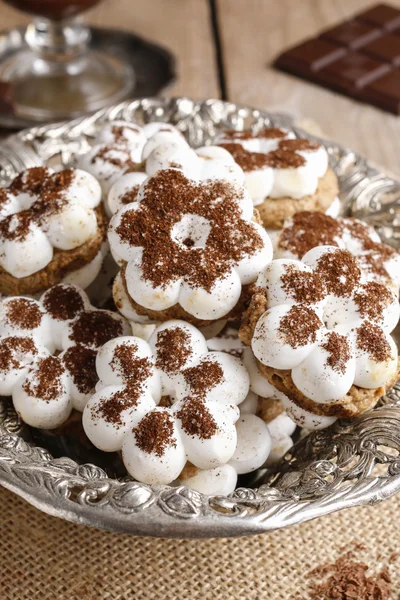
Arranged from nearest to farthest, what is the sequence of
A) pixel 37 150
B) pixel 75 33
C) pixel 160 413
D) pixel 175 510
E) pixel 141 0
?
1. pixel 175 510
2. pixel 160 413
3. pixel 37 150
4. pixel 75 33
5. pixel 141 0

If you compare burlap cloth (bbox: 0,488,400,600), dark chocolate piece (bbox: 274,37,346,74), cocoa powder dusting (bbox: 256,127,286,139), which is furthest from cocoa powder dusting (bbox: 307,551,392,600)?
dark chocolate piece (bbox: 274,37,346,74)

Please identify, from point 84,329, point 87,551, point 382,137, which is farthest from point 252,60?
point 87,551

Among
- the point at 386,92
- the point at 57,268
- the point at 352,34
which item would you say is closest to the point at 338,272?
the point at 57,268

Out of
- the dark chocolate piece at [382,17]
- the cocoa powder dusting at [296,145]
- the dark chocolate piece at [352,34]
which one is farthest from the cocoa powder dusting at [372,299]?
the dark chocolate piece at [382,17]

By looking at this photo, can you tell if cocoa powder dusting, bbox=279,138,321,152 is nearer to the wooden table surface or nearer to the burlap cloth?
the burlap cloth

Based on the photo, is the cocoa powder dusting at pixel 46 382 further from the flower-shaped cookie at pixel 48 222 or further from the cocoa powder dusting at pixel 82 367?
the flower-shaped cookie at pixel 48 222

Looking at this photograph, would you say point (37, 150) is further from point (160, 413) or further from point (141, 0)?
point (141, 0)

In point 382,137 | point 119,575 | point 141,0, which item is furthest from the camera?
point 141,0

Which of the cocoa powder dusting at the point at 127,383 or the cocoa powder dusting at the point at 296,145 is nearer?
the cocoa powder dusting at the point at 127,383
